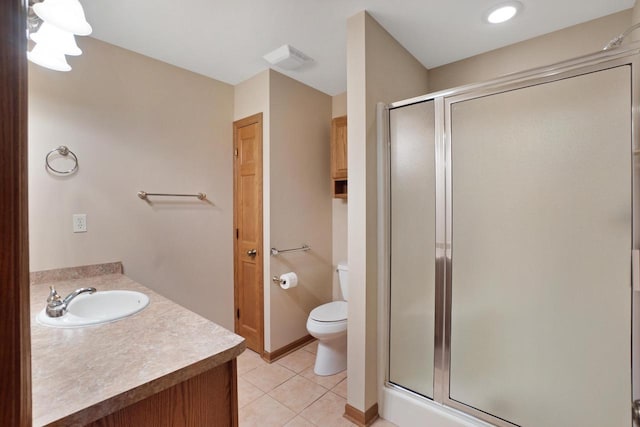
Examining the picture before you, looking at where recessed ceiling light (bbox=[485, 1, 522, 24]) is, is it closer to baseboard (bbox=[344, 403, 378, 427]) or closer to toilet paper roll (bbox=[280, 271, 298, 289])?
toilet paper roll (bbox=[280, 271, 298, 289])

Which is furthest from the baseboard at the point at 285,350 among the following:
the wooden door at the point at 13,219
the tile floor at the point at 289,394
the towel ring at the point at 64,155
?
the wooden door at the point at 13,219

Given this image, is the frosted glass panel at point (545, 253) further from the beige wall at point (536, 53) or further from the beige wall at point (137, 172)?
the beige wall at point (137, 172)

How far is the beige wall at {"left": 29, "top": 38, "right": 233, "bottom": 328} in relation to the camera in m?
1.74

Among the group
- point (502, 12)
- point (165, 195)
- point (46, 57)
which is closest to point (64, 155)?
point (165, 195)

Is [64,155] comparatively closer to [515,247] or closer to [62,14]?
[62,14]

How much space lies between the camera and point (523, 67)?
1.99m

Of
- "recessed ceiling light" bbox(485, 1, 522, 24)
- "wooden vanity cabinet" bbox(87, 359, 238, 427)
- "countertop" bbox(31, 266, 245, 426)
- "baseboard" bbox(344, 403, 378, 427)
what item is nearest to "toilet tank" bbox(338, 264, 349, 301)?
"baseboard" bbox(344, 403, 378, 427)

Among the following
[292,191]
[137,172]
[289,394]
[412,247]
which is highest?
[137,172]

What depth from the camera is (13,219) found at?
0.35m

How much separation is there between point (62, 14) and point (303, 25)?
4.02ft

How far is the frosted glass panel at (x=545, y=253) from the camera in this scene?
117cm

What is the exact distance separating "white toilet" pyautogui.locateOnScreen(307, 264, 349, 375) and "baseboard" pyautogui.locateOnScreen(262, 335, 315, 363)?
1.12 feet

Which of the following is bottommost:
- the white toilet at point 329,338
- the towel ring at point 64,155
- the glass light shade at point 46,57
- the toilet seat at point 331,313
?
the white toilet at point 329,338

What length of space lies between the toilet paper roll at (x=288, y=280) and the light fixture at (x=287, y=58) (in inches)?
66.2
